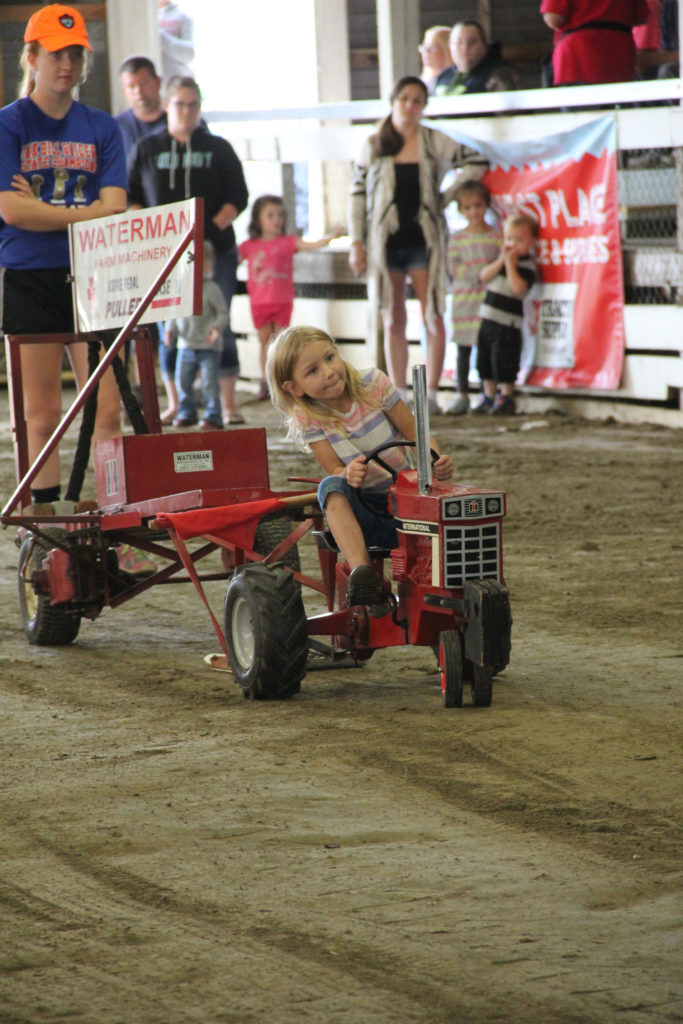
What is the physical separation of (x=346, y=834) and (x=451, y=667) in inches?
39.4

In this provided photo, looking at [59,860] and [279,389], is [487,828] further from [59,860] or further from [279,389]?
[279,389]

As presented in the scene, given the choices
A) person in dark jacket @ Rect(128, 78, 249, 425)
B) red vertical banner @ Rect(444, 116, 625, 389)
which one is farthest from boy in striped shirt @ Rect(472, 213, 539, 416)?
person in dark jacket @ Rect(128, 78, 249, 425)

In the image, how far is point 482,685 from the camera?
4207mm

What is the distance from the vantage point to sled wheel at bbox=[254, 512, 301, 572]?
499cm

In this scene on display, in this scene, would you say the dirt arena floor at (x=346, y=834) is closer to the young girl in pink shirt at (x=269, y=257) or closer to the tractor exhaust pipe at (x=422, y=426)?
the tractor exhaust pipe at (x=422, y=426)

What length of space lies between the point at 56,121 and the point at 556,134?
20.5 feet

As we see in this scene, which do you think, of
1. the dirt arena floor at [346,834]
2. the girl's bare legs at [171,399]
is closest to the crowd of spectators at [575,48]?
the girl's bare legs at [171,399]

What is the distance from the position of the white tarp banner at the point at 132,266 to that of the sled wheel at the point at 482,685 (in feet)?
4.91

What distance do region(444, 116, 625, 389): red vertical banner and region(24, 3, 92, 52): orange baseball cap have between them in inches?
232

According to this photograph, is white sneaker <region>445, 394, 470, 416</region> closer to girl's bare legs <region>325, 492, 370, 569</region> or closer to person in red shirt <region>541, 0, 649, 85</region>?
person in red shirt <region>541, 0, 649, 85</region>

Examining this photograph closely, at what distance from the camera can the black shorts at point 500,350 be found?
37.2 feet

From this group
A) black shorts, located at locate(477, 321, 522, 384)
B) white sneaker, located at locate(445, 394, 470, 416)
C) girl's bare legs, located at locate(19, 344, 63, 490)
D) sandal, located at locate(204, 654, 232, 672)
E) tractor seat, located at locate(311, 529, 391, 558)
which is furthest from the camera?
white sneaker, located at locate(445, 394, 470, 416)

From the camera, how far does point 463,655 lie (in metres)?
4.21

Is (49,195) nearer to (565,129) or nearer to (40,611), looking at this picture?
(40,611)
